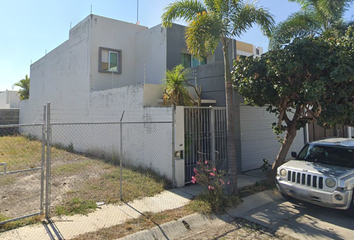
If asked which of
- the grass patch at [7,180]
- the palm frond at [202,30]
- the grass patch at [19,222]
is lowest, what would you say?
the grass patch at [19,222]

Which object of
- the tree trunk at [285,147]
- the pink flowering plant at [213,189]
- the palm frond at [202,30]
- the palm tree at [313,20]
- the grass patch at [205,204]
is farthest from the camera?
the palm tree at [313,20]

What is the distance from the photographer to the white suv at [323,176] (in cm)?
502

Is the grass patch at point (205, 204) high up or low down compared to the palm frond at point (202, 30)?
down

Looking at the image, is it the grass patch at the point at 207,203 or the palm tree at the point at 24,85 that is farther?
the palm tree at the point at 24,85

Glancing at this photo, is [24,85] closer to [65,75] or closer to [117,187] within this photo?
[65,75]

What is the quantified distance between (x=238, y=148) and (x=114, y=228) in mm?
5579

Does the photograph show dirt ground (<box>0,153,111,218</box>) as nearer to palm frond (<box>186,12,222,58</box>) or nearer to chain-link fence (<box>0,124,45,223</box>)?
chain-link fence (<box>0,124,45,223</box>)

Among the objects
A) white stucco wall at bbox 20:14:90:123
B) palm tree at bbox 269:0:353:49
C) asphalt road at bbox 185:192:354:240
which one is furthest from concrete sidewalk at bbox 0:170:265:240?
palm tree at bbox 269:0:353:49

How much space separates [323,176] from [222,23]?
183 inches

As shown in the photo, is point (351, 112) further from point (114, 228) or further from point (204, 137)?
point (114, 228)

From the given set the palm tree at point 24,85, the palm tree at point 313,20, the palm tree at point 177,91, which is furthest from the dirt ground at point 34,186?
the palm tree at point 24,85

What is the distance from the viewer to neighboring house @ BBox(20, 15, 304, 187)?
912cm

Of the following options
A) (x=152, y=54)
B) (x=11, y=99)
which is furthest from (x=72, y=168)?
(x=11, y=99)

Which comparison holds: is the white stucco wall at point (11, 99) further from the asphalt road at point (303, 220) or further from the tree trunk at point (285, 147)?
the asphalt road at point (303, 220)
